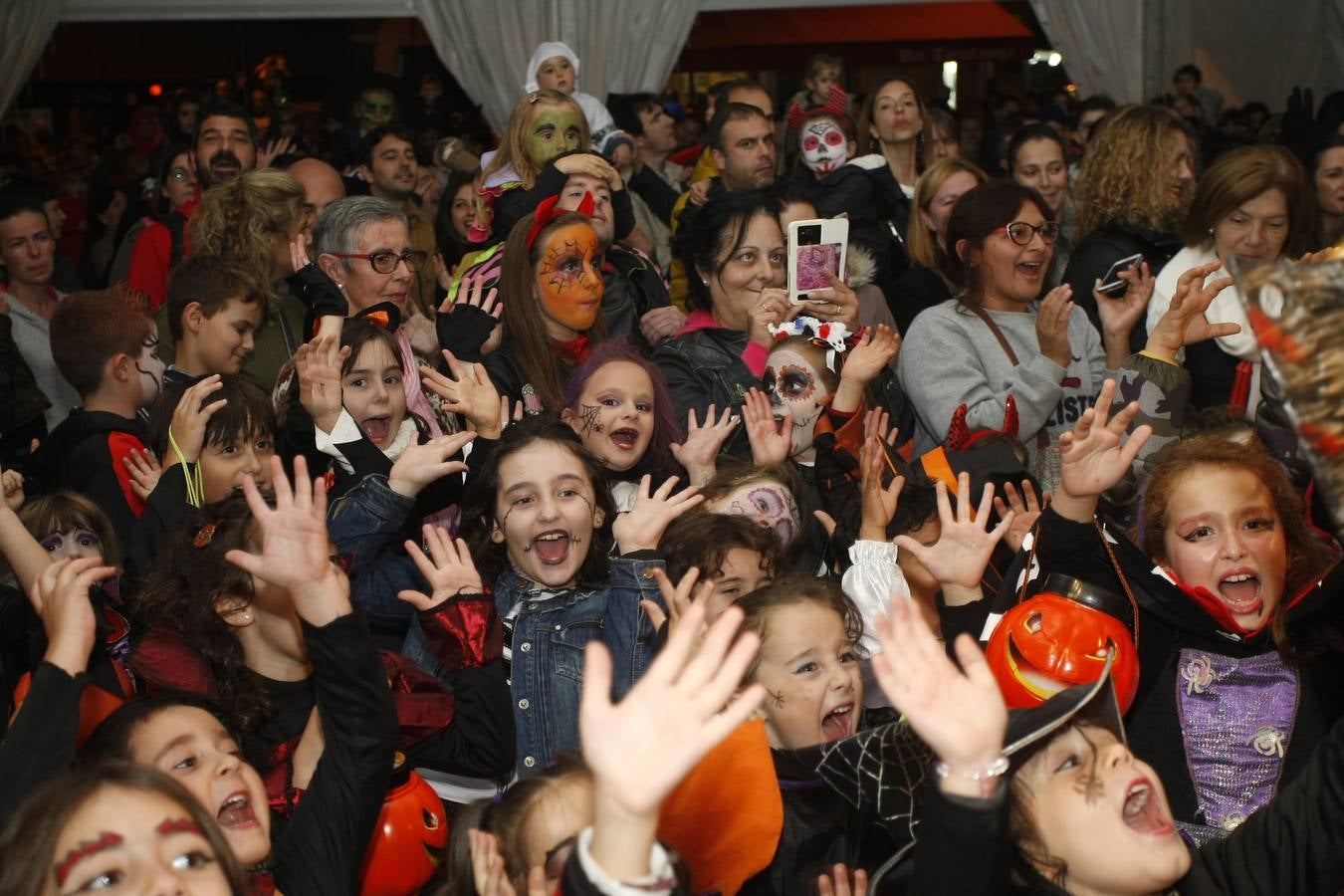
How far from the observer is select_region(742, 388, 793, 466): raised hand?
12.4ft

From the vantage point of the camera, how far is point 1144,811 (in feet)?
7.30

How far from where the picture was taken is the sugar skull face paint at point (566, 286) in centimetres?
427

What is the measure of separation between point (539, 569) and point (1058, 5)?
24.5 feet

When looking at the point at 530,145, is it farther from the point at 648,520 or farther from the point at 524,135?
the point at 648,520

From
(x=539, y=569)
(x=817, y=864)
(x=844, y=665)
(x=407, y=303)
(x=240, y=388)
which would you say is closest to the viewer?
(x=817, y=864)

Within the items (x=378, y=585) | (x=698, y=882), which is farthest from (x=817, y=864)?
(x=378, y=585)

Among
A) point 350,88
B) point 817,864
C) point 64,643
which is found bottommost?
point 817,864

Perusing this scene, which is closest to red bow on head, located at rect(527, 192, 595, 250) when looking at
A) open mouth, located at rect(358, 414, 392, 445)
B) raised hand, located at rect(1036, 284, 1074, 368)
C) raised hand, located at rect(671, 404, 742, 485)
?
open mouth, located at rect(358, 414, 392, 445)

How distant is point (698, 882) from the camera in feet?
7.83

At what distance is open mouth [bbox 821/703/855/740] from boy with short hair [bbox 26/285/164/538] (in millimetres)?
1957

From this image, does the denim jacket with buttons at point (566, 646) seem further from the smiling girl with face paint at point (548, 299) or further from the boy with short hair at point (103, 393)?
the boy with short hair at point (103, 393)

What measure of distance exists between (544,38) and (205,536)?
20.7ft

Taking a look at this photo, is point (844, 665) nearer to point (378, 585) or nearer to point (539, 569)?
point (539, 569)

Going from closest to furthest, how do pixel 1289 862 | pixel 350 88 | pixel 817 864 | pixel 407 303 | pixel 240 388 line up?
pixel 1289 862, pixel 817 864, pixel 240 388, pixel 407 303, pixel 350 88
